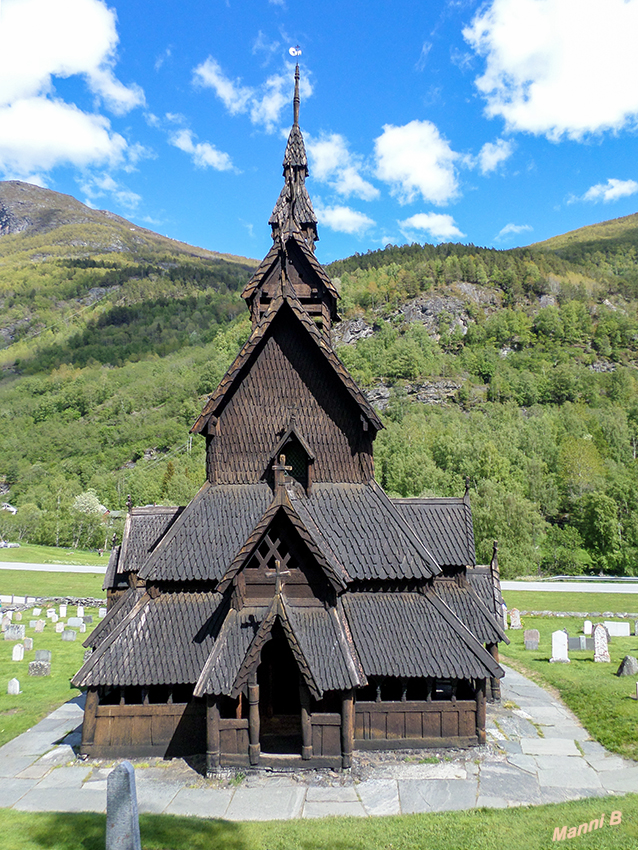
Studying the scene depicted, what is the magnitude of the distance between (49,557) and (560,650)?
53.5 meters

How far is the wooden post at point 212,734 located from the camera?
10.5m

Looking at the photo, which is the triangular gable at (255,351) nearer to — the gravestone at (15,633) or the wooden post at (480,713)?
the wooden post at (480,713)

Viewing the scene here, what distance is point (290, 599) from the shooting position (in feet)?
37.6

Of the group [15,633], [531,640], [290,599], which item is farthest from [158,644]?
[15,633]

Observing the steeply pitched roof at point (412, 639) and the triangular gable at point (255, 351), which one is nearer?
the steeply pitched roof at point (412, 639)

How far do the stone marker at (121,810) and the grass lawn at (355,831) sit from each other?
1609 mm

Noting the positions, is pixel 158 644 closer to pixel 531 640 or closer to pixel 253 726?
pixel 253 726

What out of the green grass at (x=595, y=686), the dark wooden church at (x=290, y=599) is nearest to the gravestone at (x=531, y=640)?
the green grass at (x=595, y=686)

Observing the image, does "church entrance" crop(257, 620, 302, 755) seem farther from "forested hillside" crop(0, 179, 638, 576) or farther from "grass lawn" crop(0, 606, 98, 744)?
"forested hillside" crop(0, 179, 638, 576)

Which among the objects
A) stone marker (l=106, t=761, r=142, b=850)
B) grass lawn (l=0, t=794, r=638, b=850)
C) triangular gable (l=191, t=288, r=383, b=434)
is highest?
triangular gable (l=191, t=288, r=383, b=434)

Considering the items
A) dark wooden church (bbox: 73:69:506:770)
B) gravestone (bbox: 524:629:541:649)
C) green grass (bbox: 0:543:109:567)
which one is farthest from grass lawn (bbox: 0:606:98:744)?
green grass (bbox: 0:543:109:567)

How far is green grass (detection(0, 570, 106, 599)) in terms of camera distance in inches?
1591

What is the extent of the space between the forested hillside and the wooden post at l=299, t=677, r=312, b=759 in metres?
36.3

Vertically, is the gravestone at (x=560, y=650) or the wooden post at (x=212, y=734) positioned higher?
the wooden post at (x=212, y=734)
